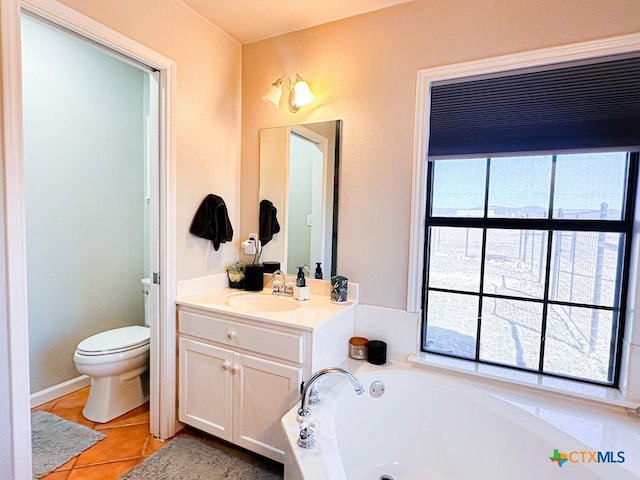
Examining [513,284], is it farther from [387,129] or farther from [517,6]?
[517,6]

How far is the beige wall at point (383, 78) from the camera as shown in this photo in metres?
1.59

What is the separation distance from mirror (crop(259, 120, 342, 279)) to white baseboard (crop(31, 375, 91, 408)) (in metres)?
1.68

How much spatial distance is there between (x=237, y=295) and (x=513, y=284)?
5.40 ft

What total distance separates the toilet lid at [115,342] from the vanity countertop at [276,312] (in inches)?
21.4

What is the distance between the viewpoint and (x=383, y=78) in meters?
1.83

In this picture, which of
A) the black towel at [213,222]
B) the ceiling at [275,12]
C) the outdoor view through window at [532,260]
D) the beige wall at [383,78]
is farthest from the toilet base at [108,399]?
the ceiling at [275,12]

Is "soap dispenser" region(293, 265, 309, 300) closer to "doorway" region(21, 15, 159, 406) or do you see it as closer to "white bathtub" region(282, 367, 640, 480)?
"white bathtub" region(282, 367, 640, 480)

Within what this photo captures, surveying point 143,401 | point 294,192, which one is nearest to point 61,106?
point 294,192

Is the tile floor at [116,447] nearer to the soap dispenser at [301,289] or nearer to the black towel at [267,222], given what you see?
the soap dispenser at [301,289]

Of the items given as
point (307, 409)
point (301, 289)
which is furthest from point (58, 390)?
point (307, 409)

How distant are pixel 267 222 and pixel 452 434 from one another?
1.59 m

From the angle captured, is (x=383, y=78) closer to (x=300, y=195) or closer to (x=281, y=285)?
(x=300, y=195)

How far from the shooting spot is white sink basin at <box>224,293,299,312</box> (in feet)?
6.47

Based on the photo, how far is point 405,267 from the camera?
1.83m
